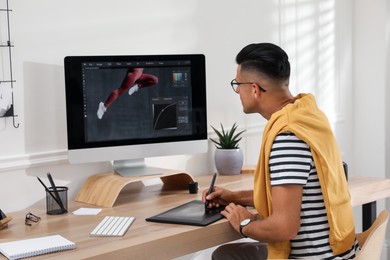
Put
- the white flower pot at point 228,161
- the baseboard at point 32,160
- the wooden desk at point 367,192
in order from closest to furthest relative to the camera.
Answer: the baseboard at point 32,160 < the wooden desk at point 367,192 < the white flower pot at point 228,161

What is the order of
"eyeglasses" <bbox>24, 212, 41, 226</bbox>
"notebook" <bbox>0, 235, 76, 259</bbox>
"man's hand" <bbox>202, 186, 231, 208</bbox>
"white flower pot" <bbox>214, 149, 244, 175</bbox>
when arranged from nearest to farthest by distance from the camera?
1. "notebook" <bbox>0, 235, 76, 259</bbox>
2. "eyeglasses" <bbox>24, 212, 41, 226</bbox>
3. "man's hand" <bbox>202, 186, 231, 208</bbox>
4. "white flower pot" <bbox>214, 149, 244, 175</bbox>

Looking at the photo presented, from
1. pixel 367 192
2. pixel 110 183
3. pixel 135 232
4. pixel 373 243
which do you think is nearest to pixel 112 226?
pixel 135 232

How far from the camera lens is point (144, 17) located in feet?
9.72

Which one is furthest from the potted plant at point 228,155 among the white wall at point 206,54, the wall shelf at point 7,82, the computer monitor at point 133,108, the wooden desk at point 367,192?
the wall shelf at point 7,82

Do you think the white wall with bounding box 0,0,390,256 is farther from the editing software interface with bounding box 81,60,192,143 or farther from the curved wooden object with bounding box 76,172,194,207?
the editing software interface with bounding box 81,60,192,143

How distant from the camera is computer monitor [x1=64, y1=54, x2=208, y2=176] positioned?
2.54 metres

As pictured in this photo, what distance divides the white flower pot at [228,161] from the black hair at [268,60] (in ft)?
3.22

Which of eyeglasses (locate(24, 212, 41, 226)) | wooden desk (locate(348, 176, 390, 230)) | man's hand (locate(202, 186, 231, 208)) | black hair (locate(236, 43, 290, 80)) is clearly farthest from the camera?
wooden desk (locate(348, 176, 390, 230))

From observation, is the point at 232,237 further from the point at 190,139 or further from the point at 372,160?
the point at 372,160

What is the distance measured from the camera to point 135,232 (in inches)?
83.5

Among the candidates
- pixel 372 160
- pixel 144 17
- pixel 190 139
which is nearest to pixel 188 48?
pixel 144 17

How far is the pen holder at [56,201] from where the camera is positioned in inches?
94.7

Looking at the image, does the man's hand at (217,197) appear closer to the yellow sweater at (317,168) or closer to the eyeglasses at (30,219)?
the yellow sweater at (317,168)

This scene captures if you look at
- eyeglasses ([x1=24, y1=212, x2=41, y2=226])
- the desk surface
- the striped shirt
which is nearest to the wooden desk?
the desk surface
